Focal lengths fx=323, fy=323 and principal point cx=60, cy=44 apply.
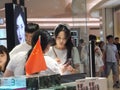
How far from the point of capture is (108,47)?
9.23m

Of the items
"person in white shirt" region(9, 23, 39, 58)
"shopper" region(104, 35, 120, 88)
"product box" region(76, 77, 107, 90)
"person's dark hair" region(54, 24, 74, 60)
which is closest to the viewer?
"product box" region(76, 77, 107, 90)

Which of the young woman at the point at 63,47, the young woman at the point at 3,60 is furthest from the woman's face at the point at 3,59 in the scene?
the young woman at the point at 63,47

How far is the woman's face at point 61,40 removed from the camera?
129 inches

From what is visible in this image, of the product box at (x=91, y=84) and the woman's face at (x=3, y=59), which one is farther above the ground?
the woman's face at (x=3, y=59)

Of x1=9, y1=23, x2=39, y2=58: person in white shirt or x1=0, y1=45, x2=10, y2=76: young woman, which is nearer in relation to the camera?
x1=0, y1=45, x2=10, y2=76: young woman

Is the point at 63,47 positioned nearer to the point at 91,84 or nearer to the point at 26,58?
the point at 26,58

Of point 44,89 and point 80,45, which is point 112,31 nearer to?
point 80,45

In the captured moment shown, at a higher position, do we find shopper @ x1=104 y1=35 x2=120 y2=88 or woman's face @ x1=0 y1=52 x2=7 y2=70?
woman's face @ x1=0 y1=52 x2=7 y2=70

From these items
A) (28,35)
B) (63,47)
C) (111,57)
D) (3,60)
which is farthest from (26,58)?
(111,57)

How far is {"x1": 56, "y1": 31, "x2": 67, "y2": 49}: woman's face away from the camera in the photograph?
3.28m

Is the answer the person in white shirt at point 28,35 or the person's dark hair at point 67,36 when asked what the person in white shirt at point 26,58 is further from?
the person's dark hair at point 67,36

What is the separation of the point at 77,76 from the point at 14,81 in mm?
460

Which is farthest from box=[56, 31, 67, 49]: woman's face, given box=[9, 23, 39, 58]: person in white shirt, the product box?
the product box

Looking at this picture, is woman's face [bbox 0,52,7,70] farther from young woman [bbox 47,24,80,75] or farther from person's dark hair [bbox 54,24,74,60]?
person's dark hair [bbox 54,24,74,60]
